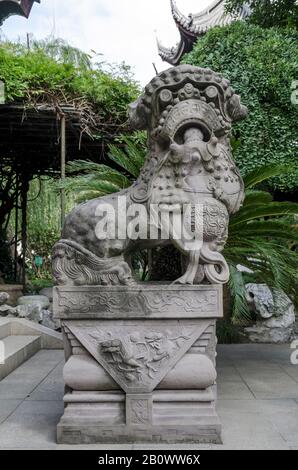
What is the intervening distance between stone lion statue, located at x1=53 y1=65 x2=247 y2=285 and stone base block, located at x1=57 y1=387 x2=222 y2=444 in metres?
0.74

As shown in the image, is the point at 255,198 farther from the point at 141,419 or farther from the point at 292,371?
the point at 141,419

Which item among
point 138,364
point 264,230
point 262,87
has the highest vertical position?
point 262,87

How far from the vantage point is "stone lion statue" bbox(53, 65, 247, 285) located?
3.38m

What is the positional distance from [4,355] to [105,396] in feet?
8.48

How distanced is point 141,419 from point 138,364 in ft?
1.09

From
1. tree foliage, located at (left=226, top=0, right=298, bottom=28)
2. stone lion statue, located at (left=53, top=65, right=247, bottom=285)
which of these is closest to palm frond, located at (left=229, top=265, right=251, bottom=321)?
stone lion statue, located at (left=53, top=65, right=247, bottom=285)

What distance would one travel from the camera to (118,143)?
9266mm

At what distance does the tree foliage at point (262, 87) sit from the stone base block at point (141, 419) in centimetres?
561

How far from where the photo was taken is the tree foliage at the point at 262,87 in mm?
8352

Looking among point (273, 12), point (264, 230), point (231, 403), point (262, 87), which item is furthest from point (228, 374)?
point (273, 12)

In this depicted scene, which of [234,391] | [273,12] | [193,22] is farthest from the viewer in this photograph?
[193,22]

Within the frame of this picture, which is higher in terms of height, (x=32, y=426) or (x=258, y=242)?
(x=258, y=242)

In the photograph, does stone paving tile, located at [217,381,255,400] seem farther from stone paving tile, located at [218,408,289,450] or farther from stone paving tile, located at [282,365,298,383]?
stone paving tile, located at [282,365,298,383]

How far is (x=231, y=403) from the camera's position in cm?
413
